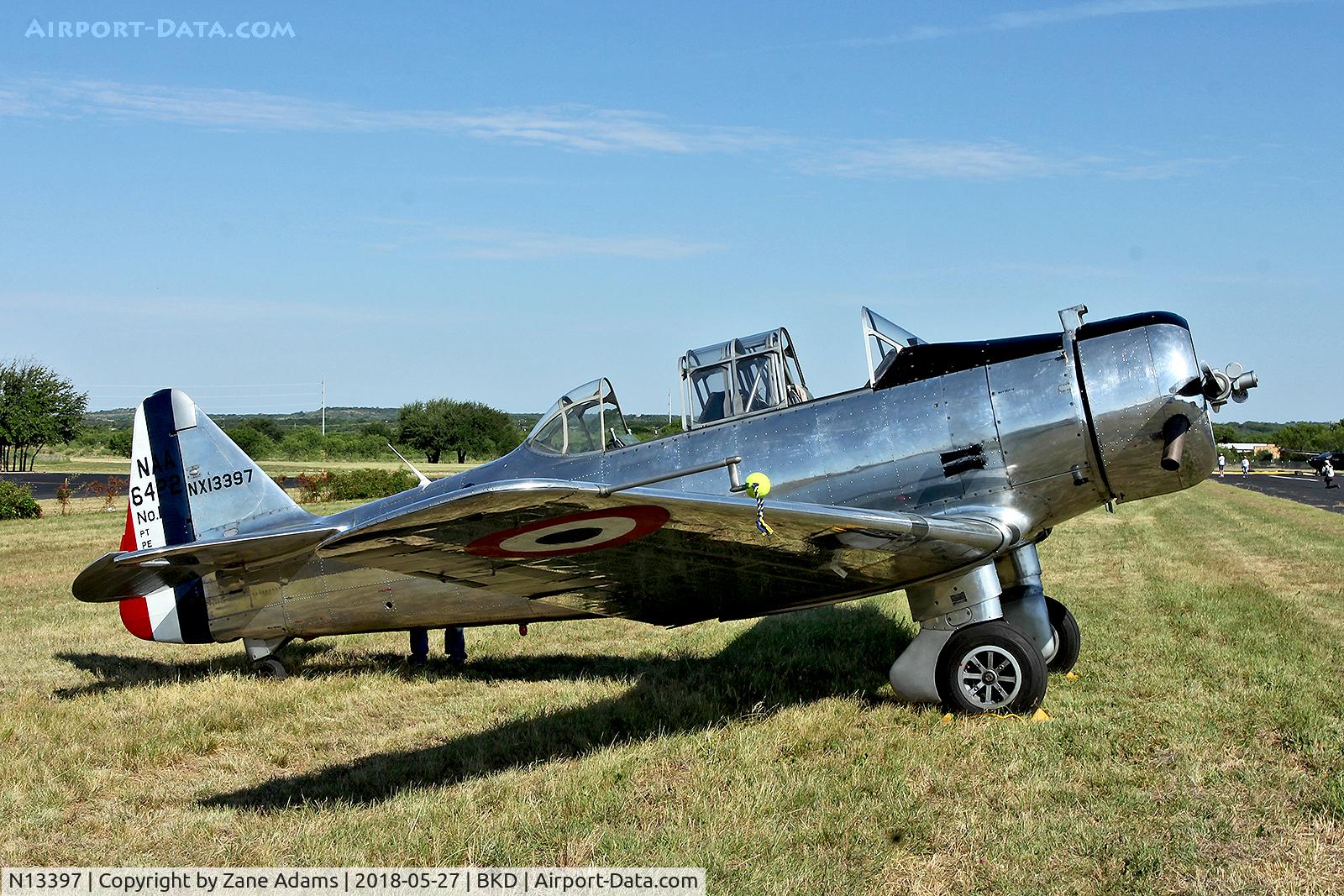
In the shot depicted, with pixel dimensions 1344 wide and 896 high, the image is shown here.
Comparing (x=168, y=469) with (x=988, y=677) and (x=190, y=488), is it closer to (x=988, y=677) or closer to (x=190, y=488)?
(x=190, y=488)

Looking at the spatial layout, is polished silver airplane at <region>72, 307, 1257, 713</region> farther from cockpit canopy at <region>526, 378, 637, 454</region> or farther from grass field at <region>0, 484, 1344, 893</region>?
grass field at <region>0, 484, 1344, 893</region>

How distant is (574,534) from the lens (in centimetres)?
489

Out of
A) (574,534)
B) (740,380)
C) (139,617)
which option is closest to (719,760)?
(574,534)

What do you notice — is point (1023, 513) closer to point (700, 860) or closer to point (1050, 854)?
point (1050, 854)

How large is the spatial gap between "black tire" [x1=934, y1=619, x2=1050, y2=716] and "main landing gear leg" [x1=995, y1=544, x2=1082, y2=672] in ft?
2.99

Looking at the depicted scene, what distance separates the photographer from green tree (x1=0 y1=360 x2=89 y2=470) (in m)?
51.9

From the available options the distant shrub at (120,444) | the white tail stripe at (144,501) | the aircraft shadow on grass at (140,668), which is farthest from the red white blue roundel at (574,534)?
the distant shrub at (120,444)

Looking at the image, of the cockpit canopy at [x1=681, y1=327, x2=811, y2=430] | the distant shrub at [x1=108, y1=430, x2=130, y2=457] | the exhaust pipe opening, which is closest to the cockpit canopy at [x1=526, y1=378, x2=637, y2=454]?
the cockpit canopy at [x1=681, y1=327, x2=811, y2=430]

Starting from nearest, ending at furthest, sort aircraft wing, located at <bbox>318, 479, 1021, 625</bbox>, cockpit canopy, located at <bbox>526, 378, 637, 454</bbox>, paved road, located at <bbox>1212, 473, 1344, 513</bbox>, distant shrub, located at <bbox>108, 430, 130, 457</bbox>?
aircraft wing, located at <bbox>318, 479, 1021, 625</bbox>, cockpit canopy, located at <bbox>526, 378, 637, 454</bbox>, paved road, located at <bbox>1212, 473, 1344, 513</bbox>, distant shrub, located at <bbox>108, 430, 130, 457</bbox>

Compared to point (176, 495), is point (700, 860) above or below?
below

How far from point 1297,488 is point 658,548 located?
4167 centimetres

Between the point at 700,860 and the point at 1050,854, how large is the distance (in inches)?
58.1

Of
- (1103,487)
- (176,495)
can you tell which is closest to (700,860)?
→ (1103,487)

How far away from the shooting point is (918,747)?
584 cm
